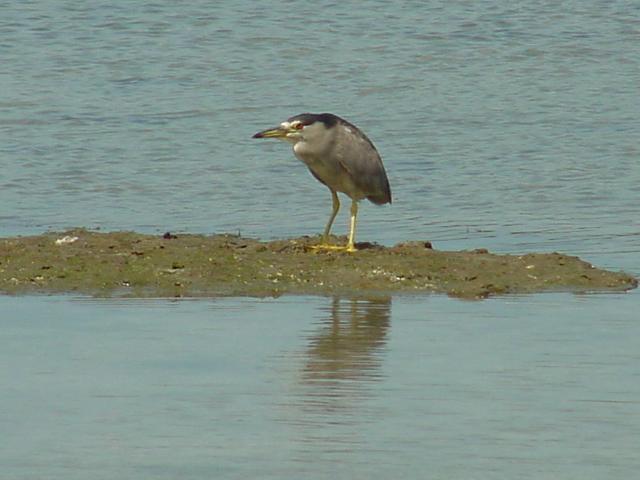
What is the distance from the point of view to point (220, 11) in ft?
84.9

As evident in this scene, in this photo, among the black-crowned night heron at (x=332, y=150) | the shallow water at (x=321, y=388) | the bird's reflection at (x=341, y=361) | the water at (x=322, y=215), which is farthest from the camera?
the black-crowned night heron at (x=332, y=150)

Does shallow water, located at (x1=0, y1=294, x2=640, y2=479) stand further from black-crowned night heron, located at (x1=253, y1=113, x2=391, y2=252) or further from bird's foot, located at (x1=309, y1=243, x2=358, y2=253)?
black-crowned night heron, located at (x1=253, y1=113, x2=391, y2=252)

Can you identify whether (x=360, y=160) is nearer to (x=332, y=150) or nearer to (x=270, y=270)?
(x=332, y=150)

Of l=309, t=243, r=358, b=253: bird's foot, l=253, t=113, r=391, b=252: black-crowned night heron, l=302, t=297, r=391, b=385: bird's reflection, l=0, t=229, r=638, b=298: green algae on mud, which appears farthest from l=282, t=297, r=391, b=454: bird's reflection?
l=253, t=113, r=391, b=252: black-crowned night heron

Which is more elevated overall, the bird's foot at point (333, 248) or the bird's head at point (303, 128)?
the bird's head at point (303, 128)

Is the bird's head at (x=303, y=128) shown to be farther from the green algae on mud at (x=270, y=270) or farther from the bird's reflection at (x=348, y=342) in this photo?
the bird's reflection at (x=348, y=342)

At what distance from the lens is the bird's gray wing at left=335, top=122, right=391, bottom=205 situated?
12078mm

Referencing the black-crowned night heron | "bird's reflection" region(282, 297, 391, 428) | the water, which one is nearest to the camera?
the water

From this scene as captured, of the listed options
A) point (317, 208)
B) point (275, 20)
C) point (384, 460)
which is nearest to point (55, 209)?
point (317, 208)

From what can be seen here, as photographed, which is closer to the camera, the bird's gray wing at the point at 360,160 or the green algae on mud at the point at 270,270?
the green algae on mud at the point at 270,270

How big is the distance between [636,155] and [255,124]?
144 inches

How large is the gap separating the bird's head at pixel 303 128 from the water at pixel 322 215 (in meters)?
1.40

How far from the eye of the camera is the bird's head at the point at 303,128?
12.0m

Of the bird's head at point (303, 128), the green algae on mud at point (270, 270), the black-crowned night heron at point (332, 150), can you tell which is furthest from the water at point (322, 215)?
the bird's head at point (303, 128)
